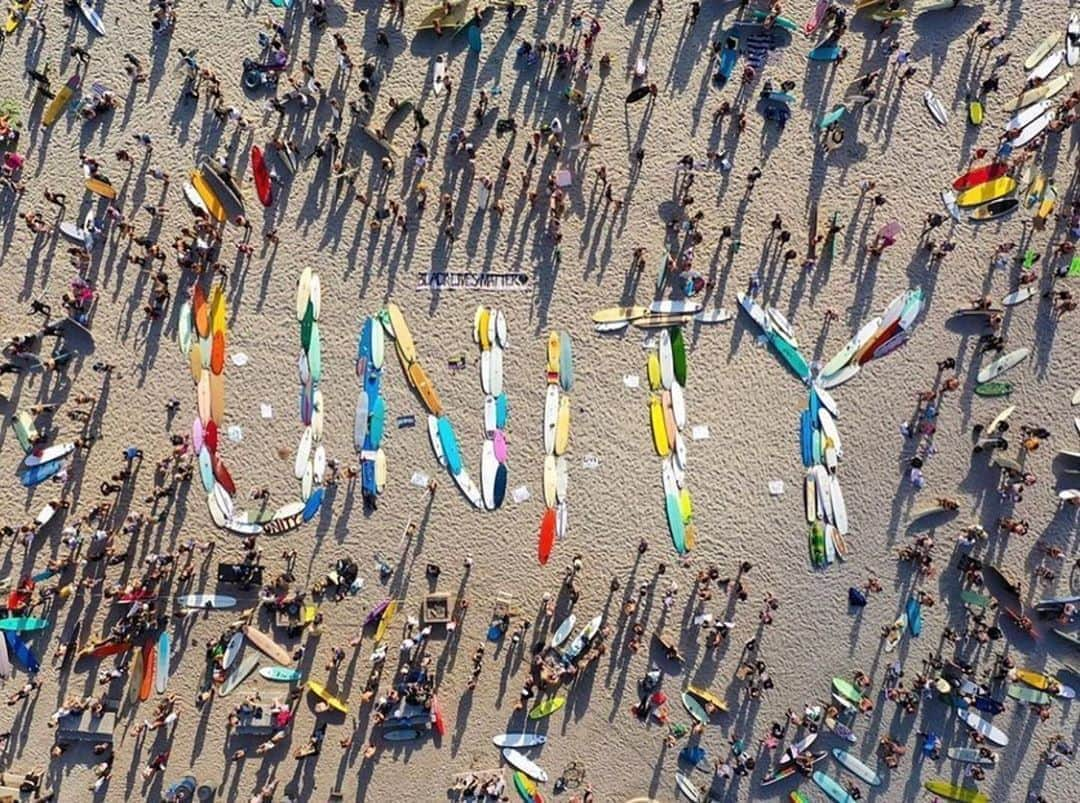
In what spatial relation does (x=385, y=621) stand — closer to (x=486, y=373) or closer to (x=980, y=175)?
(x=486, y=373)

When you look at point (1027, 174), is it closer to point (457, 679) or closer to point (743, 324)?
point (743, 324)

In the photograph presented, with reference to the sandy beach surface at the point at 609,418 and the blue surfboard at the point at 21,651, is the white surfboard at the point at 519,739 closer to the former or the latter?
the sandy beach surface at the point at 609,418

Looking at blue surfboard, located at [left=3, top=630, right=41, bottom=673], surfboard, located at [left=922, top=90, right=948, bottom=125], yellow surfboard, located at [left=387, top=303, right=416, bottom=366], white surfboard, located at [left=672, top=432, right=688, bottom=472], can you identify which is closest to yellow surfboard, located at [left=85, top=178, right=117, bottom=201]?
yellow surfboard, located at [left=387, top=303, right=416, bottom=366]

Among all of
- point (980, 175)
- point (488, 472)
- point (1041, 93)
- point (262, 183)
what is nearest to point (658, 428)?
point (488, 472)

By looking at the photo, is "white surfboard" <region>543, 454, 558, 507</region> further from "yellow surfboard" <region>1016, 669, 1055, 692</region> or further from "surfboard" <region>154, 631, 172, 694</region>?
"yellow surfboard" <region>1016, 669, 1055, 692</region>

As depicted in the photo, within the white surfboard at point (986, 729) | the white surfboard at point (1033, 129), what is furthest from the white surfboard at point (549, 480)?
the white surfboard at point (1033, 129)

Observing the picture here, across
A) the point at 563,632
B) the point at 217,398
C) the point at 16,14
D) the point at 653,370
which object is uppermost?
the point at 16,14
